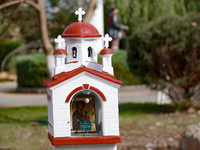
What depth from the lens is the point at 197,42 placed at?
32.1 feet

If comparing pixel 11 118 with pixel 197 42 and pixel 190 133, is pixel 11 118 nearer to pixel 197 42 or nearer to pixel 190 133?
pixel 197 42

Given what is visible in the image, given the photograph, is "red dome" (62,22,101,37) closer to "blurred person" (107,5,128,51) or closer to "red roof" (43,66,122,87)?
"red roof" (43,66,122,87)

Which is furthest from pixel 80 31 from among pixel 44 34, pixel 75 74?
pixel 44 34

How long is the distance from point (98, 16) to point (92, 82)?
12838 mm

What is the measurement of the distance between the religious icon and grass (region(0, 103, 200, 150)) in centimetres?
311

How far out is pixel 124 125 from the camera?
30.2 feet

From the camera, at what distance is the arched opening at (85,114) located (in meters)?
4.14

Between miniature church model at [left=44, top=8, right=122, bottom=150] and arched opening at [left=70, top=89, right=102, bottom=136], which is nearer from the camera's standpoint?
miniature church model at [left=44, top=8, right=122, bottom=150]

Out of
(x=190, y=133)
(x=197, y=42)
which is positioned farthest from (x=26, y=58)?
(x=190, y=133)

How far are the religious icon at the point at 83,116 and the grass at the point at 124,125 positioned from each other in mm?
3106

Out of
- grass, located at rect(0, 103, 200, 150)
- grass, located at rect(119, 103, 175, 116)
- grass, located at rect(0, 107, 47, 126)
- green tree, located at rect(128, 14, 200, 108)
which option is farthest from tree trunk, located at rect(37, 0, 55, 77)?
grass, located at rect(119, 103, 175, 116)

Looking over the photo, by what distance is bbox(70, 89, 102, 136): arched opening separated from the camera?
4.14m

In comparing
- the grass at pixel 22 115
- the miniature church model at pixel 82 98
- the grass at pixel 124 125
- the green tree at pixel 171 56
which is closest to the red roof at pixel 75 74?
the miniature church model at pixel 82 98

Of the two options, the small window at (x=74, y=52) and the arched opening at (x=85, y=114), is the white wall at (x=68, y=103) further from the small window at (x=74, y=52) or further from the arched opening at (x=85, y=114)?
the small window at (x=74, y=52)
